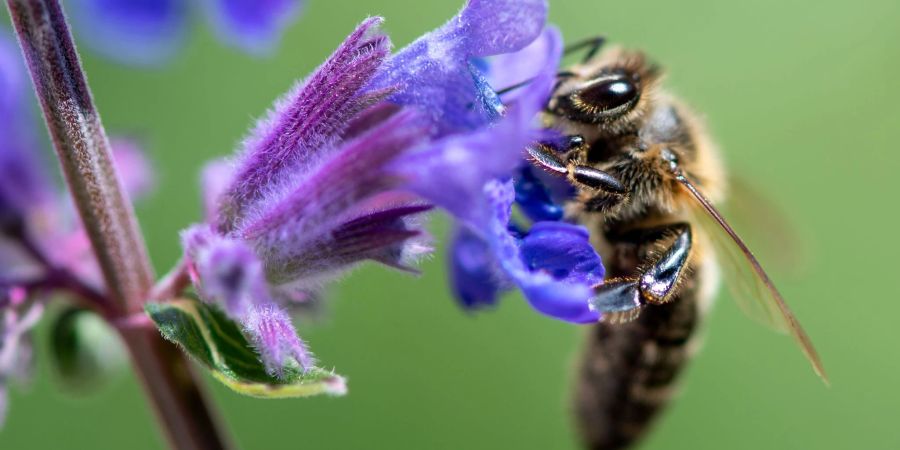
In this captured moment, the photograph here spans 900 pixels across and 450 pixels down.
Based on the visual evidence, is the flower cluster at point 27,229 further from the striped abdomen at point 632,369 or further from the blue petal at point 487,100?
the striped abdomen at point 632,369

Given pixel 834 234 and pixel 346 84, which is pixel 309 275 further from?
pixel 834 234

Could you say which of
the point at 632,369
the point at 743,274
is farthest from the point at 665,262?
the point at 632,369

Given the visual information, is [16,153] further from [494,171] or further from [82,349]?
[494,171]

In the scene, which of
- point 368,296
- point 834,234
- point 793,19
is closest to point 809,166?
point 834,234

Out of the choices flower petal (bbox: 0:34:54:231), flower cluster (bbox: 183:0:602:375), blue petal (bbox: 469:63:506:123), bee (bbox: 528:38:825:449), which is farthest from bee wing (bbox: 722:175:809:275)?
flower petal (bbox: 0:34:54:231)

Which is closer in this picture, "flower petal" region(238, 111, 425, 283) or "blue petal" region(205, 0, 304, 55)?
"flower petal" region(238, 111, 425, 283)

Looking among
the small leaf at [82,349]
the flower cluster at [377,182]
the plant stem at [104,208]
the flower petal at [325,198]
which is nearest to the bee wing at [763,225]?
the flower cluster at [377,182]

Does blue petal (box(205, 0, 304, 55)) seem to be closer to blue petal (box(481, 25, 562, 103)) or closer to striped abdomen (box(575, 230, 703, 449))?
blue petal (box(481, 25, 562, 103))
